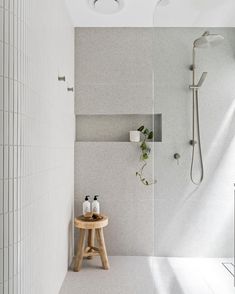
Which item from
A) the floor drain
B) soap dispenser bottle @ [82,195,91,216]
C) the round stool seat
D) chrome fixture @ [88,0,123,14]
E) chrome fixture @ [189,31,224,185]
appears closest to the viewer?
the floor drain

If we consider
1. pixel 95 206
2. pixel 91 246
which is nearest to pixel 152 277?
pixel 91 246

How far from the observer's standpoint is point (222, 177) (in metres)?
1.55

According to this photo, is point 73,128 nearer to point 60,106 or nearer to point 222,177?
point 60,106

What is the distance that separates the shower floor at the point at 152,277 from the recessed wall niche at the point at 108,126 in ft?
4.01

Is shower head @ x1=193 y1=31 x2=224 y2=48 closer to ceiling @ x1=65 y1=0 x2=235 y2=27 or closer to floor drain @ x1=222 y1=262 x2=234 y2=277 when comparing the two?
ceiling @ x1=65 y1=0 x2=235 y2=27

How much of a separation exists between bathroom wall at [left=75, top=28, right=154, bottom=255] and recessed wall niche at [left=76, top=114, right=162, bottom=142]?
5 cm

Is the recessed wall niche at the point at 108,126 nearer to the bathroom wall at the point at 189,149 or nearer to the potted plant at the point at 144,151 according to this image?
the potted plant at the point at 144,151

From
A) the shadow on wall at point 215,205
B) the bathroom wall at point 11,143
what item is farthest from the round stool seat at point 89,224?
the bathroom wall at point 11,143

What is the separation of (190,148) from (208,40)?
58 cm

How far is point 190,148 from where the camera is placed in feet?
5.32

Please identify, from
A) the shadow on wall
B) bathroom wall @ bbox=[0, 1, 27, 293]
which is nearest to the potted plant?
the shadow on wall

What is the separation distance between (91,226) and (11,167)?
1436mm

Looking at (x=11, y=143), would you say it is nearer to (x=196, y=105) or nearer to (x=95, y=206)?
(x=196, y=105)

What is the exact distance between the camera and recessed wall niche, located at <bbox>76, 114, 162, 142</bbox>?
3.01 meters
